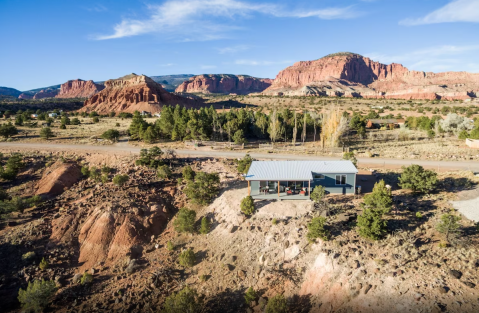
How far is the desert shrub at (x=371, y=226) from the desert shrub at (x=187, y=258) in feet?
37.6

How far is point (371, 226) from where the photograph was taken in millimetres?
16766

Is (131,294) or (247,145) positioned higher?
(247,145)

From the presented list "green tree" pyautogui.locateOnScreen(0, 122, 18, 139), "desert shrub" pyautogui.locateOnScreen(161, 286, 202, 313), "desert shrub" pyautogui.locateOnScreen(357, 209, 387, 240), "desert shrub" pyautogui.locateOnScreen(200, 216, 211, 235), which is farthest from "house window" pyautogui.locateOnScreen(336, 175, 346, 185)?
"green tree" pyautogui.locateOnScreen(0, 122, 18, 139)

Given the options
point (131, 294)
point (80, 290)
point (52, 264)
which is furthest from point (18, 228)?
point (131, 294)

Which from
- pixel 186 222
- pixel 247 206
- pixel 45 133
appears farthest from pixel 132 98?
pixel 247 206

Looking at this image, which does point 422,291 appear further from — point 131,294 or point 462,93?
point 462,93

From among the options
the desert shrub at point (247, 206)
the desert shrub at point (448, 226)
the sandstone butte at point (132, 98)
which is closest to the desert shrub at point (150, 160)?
the desert shrub at point (247, 206)

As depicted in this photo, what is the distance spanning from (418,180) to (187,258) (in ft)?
66.8

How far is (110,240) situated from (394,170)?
30188mm

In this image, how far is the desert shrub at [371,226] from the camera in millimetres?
16531

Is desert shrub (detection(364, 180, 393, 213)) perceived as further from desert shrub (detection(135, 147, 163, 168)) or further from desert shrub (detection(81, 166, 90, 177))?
desert shrub (detection(81, 166, 90, 177))

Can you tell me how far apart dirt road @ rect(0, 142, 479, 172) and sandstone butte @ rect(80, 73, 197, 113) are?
61.4 metres

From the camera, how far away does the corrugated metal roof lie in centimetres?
2268

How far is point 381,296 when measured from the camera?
1321 centimetres
